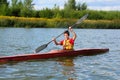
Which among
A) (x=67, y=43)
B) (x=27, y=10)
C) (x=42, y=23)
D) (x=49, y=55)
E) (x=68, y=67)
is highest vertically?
(x=67, y=43)

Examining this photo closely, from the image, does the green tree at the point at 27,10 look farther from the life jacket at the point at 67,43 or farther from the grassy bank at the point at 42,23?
the life jacket at the point at 67,43

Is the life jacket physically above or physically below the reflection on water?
above

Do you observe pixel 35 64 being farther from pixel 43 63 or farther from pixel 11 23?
pixel 11 23

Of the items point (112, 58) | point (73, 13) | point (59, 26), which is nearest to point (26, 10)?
point (73, 13)

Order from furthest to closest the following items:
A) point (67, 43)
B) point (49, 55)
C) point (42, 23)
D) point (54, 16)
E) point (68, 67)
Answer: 1. point (54, 16)
2. point (42, 23)
3. point (67, 43)
4. point (49, 55)
5. point (68, 67)

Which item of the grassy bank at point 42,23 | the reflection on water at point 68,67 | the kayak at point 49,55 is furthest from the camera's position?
the grassy bank at point 42,23

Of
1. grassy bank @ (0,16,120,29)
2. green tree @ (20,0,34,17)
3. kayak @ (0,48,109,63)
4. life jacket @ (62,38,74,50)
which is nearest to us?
kayak @ (0,48,109,63)

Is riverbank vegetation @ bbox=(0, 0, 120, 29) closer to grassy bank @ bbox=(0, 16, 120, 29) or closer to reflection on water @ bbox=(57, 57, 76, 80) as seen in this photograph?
grassy bank @ bbox=(0, 16, 120, 29)

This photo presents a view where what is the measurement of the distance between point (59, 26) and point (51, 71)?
4421 cm

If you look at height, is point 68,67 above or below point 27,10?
below

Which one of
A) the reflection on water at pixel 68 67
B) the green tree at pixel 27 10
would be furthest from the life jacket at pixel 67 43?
the green tree at pixel 27 10

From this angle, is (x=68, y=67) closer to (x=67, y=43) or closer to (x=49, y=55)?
(x=49, y=55)

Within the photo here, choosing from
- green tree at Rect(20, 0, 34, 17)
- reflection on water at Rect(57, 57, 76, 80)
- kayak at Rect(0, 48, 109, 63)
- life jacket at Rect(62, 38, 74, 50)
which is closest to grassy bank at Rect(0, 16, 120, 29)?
green tree at Rect(20, 0, 34, 17)

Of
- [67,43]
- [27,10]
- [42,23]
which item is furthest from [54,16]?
[67,43]
